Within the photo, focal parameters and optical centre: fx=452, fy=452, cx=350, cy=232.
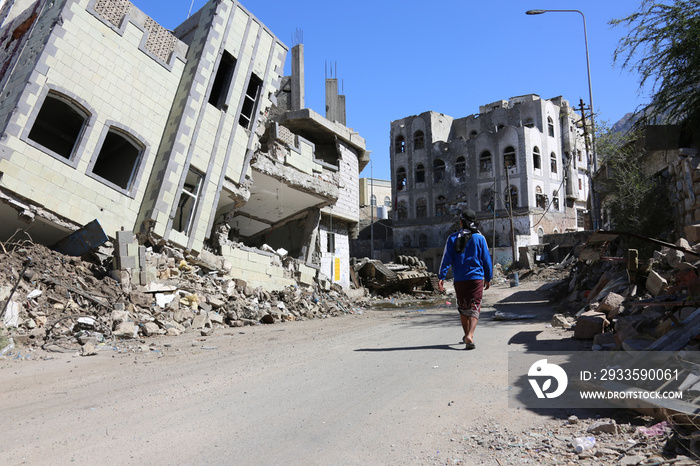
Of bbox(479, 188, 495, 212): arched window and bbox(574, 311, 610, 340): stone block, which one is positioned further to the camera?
bbox(479, 188, 495, 212): arched window

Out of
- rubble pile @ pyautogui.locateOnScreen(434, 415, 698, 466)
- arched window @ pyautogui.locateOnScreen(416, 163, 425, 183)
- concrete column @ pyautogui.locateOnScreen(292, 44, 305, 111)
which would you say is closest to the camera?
rubble pile @ pyautogui.locateOnScreen(434, 415, 698, 466)

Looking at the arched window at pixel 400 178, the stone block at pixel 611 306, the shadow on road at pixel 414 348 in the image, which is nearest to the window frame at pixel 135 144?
Result: the shadow on road at pixel 414 348

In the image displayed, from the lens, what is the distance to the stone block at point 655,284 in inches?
243

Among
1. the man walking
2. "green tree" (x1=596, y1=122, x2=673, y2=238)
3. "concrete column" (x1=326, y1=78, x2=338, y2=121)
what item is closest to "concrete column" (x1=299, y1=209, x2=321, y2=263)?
"concrete column" (x1=326, y1=78, x2=338, y2=121)

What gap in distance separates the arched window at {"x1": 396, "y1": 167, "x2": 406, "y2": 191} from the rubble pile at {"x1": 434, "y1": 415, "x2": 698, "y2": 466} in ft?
175

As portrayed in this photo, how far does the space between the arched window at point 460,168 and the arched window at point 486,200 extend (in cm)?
314

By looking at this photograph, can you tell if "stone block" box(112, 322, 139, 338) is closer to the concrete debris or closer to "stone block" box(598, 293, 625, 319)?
"stone block" box(598, 293, 625, 319)

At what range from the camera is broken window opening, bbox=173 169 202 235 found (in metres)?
13.0

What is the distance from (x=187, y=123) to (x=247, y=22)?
15.3 ft

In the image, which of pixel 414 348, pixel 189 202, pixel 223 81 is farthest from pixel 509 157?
pixel 414 348

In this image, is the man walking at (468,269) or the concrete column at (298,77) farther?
the concrete column at (298,77)

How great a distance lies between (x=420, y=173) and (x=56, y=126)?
4408 centimetres

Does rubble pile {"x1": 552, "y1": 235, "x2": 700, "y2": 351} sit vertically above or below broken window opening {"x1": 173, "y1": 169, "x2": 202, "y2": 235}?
below

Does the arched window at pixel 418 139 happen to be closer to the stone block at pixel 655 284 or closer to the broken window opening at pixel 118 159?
the broken window opening at pixel 118 159
